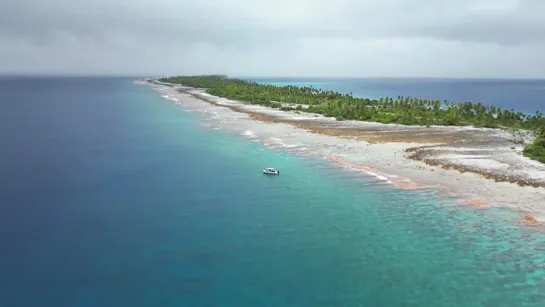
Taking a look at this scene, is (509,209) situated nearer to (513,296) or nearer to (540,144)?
(513,296)

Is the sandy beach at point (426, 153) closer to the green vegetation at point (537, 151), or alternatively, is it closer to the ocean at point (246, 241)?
the green vegetation at point (537, 151)

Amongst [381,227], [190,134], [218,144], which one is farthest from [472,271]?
[190,134]

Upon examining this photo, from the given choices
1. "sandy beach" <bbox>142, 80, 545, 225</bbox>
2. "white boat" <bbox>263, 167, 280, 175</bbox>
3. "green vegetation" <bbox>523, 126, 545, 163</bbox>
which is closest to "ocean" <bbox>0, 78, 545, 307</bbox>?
"white boat" <bbox>263, 167, 280, 175</bbox>

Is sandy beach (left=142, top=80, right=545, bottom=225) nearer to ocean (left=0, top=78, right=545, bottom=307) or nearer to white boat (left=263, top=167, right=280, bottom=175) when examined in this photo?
ocean (left=0, top=78, right=545, bottom=307)

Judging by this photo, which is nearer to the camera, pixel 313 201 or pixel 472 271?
Answer: pixel 472 271

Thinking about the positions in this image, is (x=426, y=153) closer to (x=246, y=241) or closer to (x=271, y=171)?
(x=271, y=171)

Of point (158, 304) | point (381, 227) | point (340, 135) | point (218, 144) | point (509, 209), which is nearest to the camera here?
point (158, 304)

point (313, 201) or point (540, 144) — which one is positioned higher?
point (540, 144)

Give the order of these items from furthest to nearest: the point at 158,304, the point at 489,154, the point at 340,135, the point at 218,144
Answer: the point at 340,135 < the point at 218,144 < the point at 489,154 < the point at 158,304
